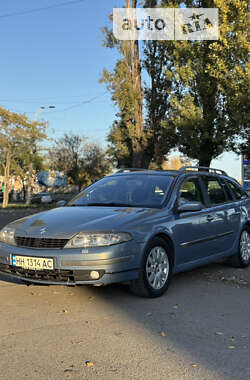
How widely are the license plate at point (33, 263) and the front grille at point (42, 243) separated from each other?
0.51ft

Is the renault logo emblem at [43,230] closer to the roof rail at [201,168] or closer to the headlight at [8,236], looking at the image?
the headlight at [8,236]

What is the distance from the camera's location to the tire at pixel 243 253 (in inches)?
289

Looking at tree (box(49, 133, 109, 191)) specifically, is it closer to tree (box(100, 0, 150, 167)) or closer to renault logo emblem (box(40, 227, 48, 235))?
tree (box(100, 0, 150, 167))

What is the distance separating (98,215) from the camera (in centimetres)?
542

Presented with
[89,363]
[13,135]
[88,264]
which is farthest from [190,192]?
[13,135]

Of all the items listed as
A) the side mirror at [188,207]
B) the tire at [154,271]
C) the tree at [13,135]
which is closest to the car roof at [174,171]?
the side mirror at [188,207]

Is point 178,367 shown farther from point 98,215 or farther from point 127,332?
point 98,215

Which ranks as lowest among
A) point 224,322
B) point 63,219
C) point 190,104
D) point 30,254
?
point 224,322

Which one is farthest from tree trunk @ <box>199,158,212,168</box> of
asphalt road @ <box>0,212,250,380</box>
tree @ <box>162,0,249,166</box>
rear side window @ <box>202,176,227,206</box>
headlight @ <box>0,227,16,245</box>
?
headlight @ <box>0,227,16,245</box>

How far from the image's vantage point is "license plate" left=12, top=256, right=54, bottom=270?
193 inches

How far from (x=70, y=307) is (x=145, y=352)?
1514 mm

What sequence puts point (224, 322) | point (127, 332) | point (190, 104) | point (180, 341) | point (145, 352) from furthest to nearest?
point (190, 104), point (224, 322), point (127, 332), point (180, 341), point (145, 352)

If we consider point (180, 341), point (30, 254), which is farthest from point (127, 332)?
point (30, 254)

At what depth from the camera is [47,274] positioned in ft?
16.3
